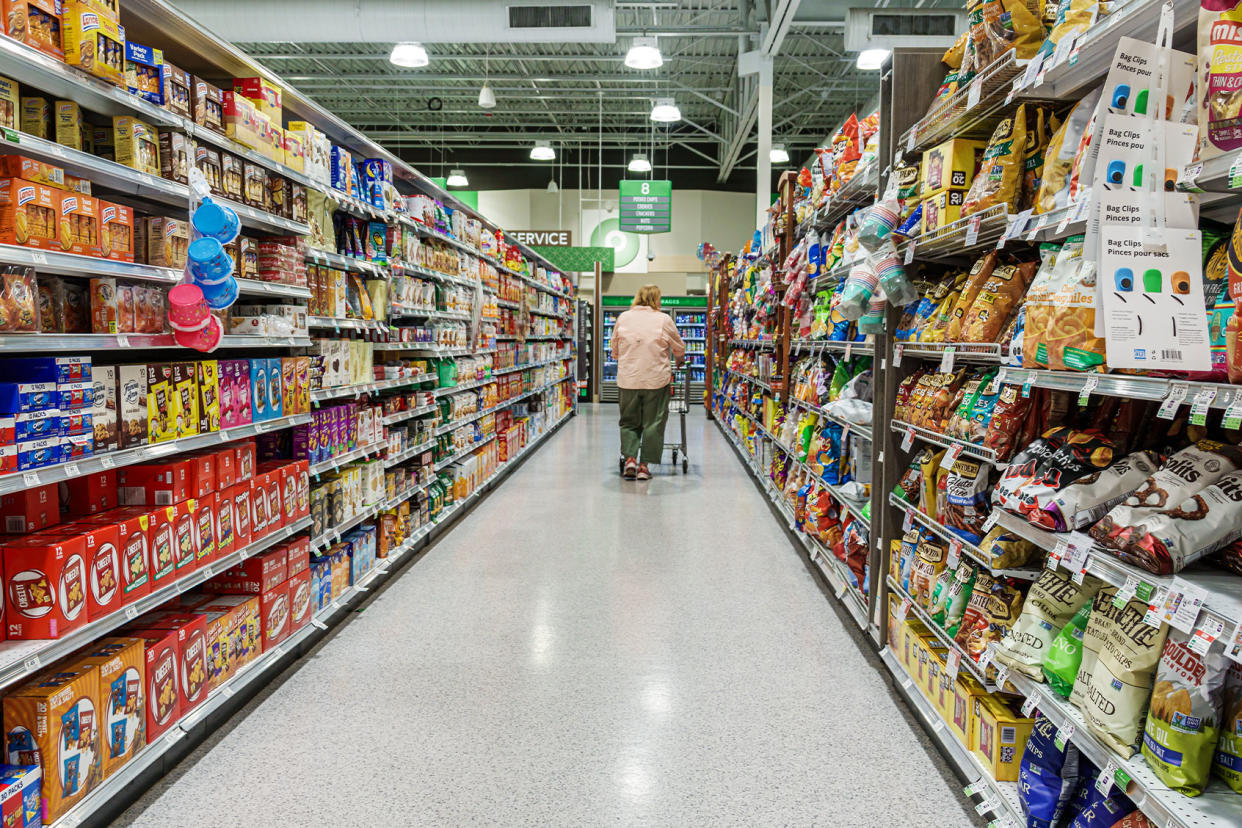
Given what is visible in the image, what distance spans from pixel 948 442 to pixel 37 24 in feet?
9.14

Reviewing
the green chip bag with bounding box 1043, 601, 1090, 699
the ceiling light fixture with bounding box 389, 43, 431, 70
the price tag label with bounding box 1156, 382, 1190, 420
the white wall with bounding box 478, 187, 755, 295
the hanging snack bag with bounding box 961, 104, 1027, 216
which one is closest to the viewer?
the price tag label with bounding box 1156, 382, 1190, 420

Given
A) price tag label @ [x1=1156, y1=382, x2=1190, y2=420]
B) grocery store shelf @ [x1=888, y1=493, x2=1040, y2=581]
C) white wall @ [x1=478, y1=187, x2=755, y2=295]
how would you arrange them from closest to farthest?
price tag label @ [x1=1156, y1=382, x2=1190, y2=420]
grocery store shelf @ [x1=888, y1=493, x2=1040, y2=581]
white wall @ [x1=478, y1=187, x2=755, y2=295]

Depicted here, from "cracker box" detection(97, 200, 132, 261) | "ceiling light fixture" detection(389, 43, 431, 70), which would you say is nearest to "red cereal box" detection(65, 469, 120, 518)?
"cracker box" detection(97, 200, 132, 261)

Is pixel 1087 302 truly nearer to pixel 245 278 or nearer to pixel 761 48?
pixel 245 278

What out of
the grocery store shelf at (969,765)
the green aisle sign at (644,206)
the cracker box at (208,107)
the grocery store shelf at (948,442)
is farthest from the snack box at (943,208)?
the green aisle sign at (644,206)

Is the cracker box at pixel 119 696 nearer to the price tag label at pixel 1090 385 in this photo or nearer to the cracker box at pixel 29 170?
the cracker box at pixel 29 170

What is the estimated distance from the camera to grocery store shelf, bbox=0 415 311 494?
1903 millimetres

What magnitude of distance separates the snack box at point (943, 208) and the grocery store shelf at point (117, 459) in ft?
8.40

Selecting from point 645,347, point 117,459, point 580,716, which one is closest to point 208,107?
point 117,459

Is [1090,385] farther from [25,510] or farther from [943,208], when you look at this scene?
[25,510]

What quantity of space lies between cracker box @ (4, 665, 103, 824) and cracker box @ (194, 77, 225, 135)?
1.80m

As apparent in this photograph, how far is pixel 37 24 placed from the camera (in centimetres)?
198

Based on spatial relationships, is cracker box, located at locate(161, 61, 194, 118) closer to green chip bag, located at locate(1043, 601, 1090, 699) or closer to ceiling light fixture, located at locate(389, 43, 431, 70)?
green chip bag, located at locate(1043, 601, 1090, 699)

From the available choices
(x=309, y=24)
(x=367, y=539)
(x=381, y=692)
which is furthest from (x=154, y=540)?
(x=309, y=24)
